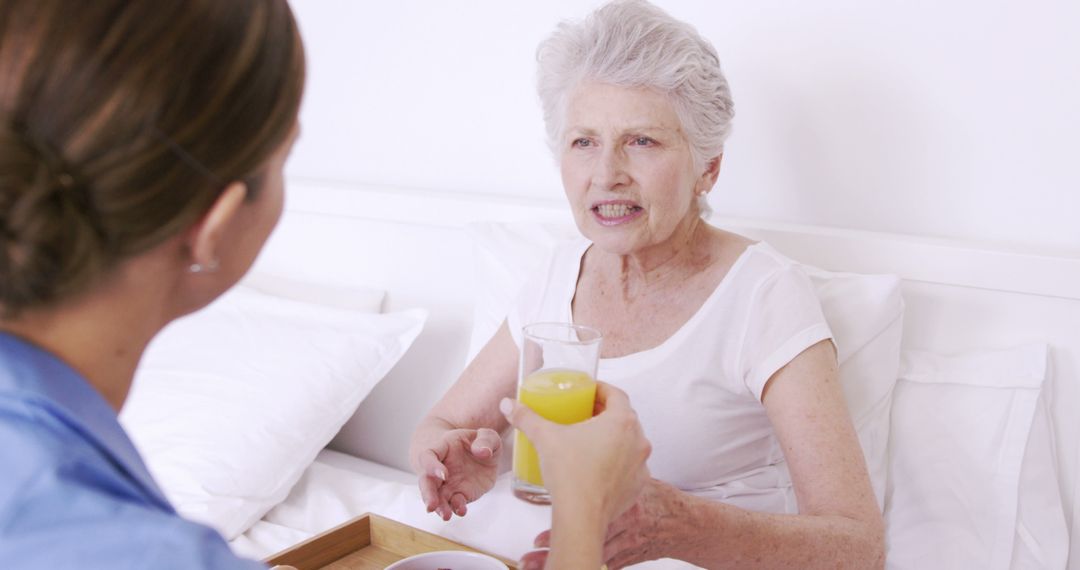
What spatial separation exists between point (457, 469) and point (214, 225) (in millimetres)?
822

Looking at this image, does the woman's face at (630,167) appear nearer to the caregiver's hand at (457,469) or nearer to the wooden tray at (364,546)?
the caregiver's hand at (457,469)

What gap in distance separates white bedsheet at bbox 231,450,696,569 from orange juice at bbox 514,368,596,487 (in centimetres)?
25

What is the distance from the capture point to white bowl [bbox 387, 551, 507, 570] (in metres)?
1.13

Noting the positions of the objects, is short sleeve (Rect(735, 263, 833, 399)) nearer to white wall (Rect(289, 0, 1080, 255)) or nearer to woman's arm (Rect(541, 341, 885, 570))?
woman's arm (Rect(541, 341, 885, 570))

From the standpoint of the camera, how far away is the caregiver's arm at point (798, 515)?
49.3 inches

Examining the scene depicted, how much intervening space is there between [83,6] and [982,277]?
1.45m

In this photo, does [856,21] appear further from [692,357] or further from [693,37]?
[692,357]

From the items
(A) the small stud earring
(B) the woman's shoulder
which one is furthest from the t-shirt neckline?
(A) the small stud earring

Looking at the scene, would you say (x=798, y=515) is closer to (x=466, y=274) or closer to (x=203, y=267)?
(x=203, y=267)

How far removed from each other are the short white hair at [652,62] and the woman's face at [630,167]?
0.8 inches

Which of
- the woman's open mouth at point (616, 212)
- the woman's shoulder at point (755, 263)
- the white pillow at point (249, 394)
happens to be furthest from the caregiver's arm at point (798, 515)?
the white pillow at point (249, 394)

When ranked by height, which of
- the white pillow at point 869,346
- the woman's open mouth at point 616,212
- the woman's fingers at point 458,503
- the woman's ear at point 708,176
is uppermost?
the woman's ear at point 708,176

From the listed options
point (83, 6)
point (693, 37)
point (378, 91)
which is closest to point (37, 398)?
point (83, 6)

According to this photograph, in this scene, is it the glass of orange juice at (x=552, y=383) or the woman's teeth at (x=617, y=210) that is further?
the woman's teeth at (x=617, y=210)
